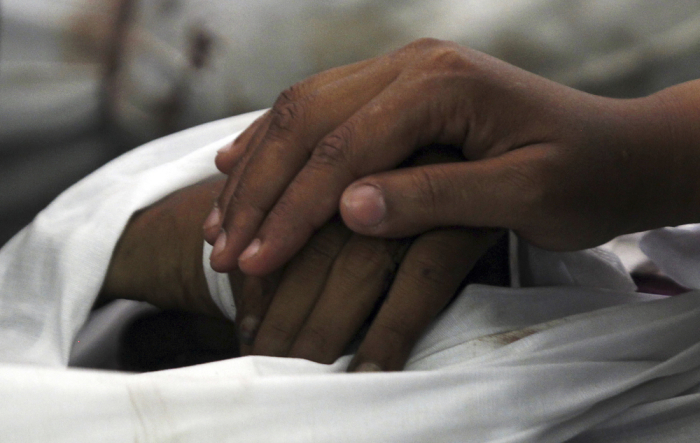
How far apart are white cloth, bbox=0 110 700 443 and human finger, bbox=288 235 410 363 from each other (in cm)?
3

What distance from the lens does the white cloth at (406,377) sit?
382 mm

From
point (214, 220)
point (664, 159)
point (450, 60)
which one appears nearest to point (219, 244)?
point (214, 220)

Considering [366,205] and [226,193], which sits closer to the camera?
[366,205]

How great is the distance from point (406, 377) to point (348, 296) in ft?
0.36

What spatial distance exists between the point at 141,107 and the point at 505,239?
0.64 meters

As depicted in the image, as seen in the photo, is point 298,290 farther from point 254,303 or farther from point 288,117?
point 288,117

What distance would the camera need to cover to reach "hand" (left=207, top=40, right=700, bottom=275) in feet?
1.63

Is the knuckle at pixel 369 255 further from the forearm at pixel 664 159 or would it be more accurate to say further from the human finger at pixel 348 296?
the forearm at pixel 664 159

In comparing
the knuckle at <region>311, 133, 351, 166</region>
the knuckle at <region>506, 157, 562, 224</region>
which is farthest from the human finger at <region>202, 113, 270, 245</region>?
the knuckle at <region>506, 157, 562, 224</region>

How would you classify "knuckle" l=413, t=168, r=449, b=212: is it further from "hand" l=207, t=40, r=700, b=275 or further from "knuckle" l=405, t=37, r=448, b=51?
"knuckle" l=405, t=37, r=448, b=51

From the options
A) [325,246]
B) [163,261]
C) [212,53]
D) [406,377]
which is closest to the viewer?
[406,377]

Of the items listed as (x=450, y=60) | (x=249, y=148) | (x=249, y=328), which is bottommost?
(x=249, y=328)

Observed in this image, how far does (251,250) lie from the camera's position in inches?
20.6

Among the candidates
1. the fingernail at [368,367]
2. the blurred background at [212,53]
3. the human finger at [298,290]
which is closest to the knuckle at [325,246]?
the human finger at [298,290]
